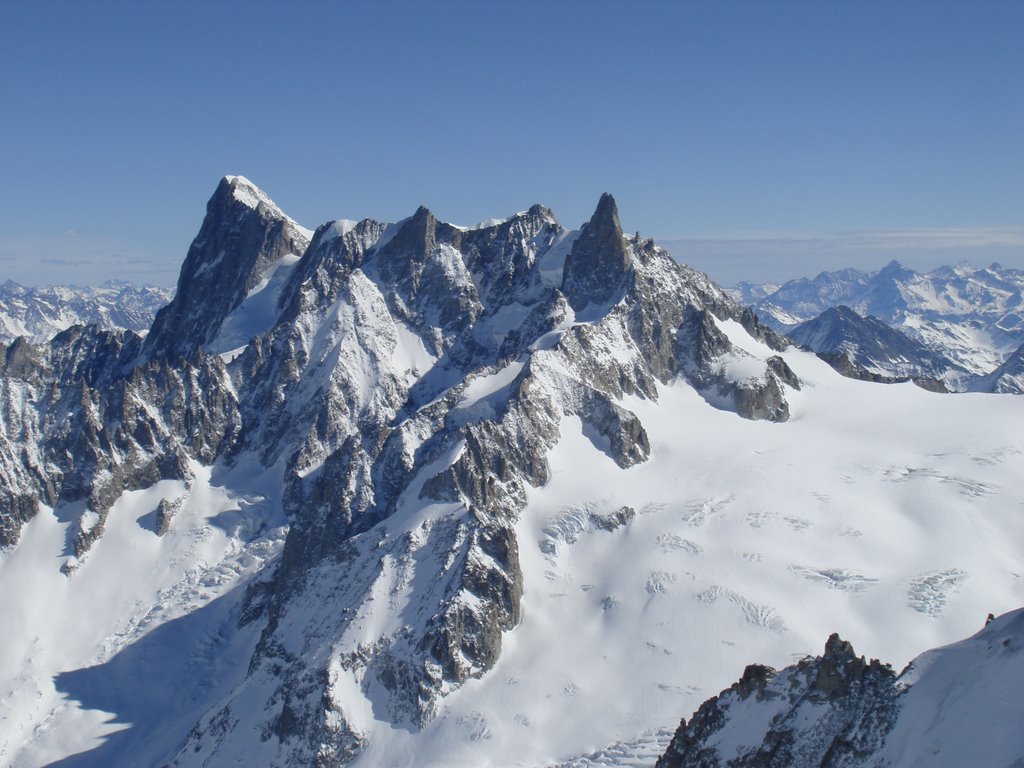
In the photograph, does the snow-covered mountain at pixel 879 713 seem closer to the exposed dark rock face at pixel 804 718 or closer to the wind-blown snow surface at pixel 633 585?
the exposed dark rock face at pixel 804 718

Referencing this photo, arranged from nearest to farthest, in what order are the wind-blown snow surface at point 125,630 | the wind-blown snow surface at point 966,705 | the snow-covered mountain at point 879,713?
the wind-blown snow surface at point 966,705, the snow-covered mountain at point 879,713, the wind-blown snow surface at point 125,630

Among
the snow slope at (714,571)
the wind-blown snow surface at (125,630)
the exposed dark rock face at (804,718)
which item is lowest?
the wind-blown snow surface at (125,630)

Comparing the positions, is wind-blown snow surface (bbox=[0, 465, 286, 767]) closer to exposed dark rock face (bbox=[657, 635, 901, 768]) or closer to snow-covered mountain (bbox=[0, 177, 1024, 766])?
snow-covered mountain (bbox=[0, 177, 1024, 766])

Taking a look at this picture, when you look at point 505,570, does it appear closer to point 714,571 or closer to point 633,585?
point 633,585

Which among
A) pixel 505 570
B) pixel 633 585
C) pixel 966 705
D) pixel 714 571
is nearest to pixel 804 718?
pixel 966 705

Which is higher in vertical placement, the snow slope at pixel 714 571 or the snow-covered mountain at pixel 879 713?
the snow-covered mountain at pixel 879 713

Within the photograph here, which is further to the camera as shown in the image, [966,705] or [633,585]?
[633,585]

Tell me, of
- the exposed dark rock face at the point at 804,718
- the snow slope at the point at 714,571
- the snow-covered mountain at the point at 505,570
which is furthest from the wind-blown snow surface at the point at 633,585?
the exposed dark rock face at the point at 804,718
